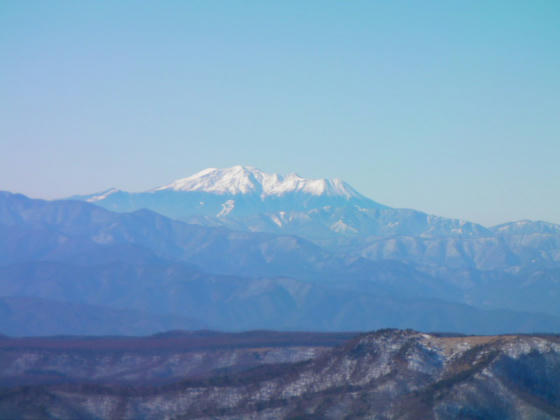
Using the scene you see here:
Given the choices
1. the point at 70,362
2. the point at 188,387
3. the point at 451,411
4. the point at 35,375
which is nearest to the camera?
the point at 451,411

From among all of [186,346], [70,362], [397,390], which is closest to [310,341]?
[186,346]

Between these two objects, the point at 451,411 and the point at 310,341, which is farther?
the point at 310,341

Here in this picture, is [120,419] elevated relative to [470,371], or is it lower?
lower

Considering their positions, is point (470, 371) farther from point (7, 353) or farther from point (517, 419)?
point (7, 353)

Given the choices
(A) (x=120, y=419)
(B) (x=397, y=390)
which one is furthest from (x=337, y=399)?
(A) (x=120, y=419)

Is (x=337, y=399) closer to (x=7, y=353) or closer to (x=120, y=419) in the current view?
(x=120, y=419)

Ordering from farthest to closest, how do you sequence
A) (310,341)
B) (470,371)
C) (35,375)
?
(310,341) → (35,375) → (470,371)
